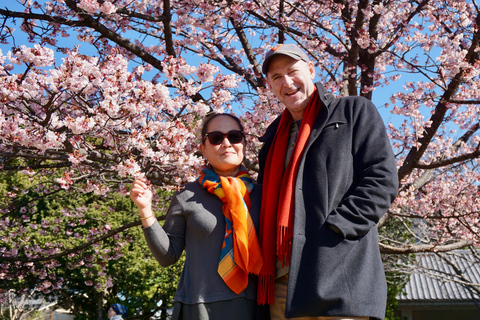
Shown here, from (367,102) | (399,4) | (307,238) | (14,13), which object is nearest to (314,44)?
(399,4)

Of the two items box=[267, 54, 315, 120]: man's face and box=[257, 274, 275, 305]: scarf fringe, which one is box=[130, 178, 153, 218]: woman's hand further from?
box=[267, 54, 315, 120]: man's face

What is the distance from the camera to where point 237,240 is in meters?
1.96

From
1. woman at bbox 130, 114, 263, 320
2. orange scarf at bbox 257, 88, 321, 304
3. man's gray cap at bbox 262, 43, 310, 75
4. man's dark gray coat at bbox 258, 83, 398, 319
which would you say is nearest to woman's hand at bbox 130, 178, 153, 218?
woman at bbox 130, 114, 263, 320

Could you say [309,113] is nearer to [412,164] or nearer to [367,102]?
[367,102]

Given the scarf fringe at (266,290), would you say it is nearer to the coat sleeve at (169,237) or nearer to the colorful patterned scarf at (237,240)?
the colorful patterned scarf at (237,240)

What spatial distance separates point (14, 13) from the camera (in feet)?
15.6

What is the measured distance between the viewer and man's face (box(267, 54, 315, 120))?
2062mm

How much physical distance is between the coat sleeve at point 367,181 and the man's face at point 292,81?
28cm

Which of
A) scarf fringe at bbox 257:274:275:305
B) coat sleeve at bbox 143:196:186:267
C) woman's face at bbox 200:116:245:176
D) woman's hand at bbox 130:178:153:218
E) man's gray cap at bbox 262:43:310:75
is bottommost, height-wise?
scarf fringe at bbox 257:274:275:305

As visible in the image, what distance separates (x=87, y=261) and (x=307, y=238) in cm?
998

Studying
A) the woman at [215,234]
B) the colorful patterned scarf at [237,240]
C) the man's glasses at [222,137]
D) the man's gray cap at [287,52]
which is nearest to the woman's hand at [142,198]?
the woman at [215,234]

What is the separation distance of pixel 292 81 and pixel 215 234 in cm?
82

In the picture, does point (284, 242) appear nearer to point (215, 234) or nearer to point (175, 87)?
point (215, 234)

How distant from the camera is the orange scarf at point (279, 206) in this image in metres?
1.84
